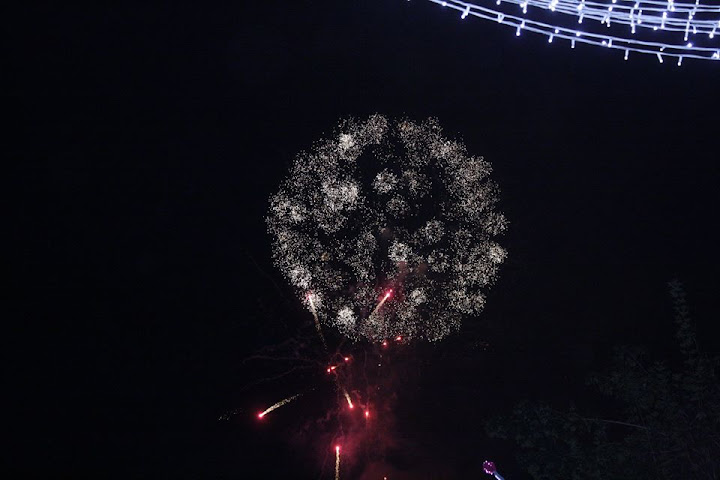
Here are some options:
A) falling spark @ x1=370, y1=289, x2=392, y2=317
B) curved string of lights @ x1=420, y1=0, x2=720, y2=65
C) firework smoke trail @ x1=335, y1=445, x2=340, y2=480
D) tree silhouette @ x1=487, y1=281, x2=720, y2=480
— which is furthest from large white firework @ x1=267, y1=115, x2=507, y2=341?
curved string of lights @ x1=420, y1=0, x2=720, y2=65

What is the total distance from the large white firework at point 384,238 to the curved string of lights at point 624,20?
2.74 meters

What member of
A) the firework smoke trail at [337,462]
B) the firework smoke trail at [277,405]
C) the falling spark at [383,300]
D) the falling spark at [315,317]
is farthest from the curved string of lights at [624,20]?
the firework smoke trail at [337,462]

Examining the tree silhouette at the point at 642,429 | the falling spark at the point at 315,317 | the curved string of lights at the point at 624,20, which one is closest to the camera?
the curved string of lights at the point at 624,20

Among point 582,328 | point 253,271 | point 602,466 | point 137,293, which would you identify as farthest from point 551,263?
point 137,293

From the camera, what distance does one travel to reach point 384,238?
905 centimetres

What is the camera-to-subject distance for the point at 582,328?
1007cm

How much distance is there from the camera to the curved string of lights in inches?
195

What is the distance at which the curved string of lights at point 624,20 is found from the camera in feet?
16.3

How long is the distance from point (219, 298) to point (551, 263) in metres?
6.24

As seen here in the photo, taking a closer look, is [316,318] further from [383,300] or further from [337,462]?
[337,462]

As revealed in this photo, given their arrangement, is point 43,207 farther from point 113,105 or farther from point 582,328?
point 582,328

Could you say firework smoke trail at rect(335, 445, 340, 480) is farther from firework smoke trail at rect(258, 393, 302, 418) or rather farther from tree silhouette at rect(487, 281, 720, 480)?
tree silhouette at rect(487, 281, 720, 480)

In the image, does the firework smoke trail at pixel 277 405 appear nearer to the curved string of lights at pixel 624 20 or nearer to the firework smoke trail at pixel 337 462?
the firework smoke trail at pixel 337 462

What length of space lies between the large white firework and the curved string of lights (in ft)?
8.98
